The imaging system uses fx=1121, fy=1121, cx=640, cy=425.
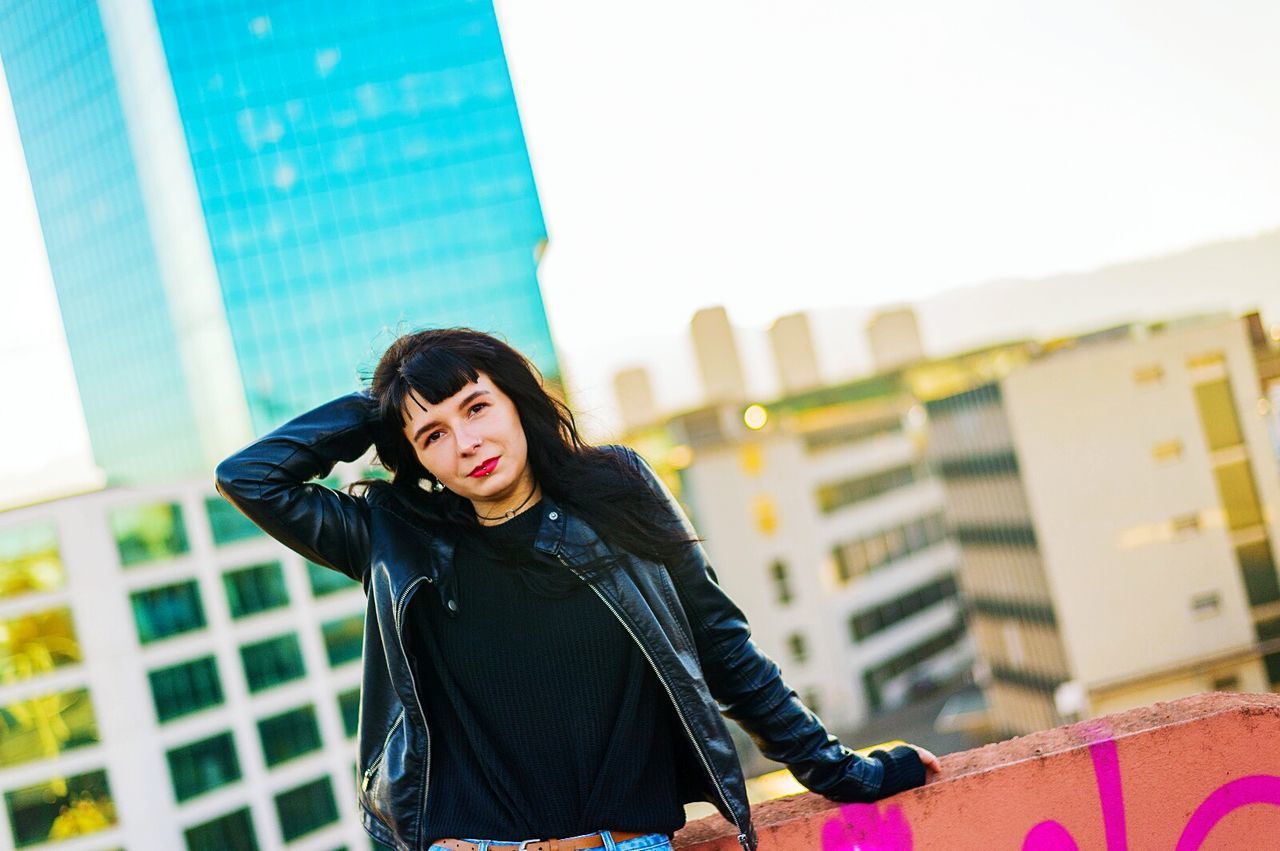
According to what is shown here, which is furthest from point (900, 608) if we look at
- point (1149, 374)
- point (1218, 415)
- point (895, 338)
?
point (1218, 415)

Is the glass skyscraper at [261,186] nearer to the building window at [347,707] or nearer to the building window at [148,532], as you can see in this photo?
the building window at [148,532]

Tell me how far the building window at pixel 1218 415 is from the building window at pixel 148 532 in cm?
3090

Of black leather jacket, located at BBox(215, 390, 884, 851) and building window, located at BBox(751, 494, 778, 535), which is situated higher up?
black leather jacket, located at BBox(215, 390, 884, 851)

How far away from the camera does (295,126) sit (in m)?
57.9

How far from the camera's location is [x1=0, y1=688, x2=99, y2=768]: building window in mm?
34469

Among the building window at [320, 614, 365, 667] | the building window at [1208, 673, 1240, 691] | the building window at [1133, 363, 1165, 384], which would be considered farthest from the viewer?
the building window at [320, 614, 365, 667]

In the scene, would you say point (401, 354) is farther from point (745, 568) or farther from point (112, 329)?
point (112, 329)

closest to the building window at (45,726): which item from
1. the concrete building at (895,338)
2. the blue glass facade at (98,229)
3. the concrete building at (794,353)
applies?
the blue glass facade at (98,229)

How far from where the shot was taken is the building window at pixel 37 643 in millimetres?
34688

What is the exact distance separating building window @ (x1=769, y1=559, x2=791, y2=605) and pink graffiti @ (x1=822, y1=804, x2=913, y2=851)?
4325 centimetres

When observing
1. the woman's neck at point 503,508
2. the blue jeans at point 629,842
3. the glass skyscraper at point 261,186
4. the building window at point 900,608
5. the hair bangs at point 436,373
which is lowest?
the building window at point 900,608

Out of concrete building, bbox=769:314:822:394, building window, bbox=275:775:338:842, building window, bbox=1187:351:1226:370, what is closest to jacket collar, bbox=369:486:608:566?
building window, bbox=1187:351:1226:370

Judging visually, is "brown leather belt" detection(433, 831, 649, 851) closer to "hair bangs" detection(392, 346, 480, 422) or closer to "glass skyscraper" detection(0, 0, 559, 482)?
"hair bangs" detection(392, 346, 480, 422)

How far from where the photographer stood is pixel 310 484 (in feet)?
7.01
